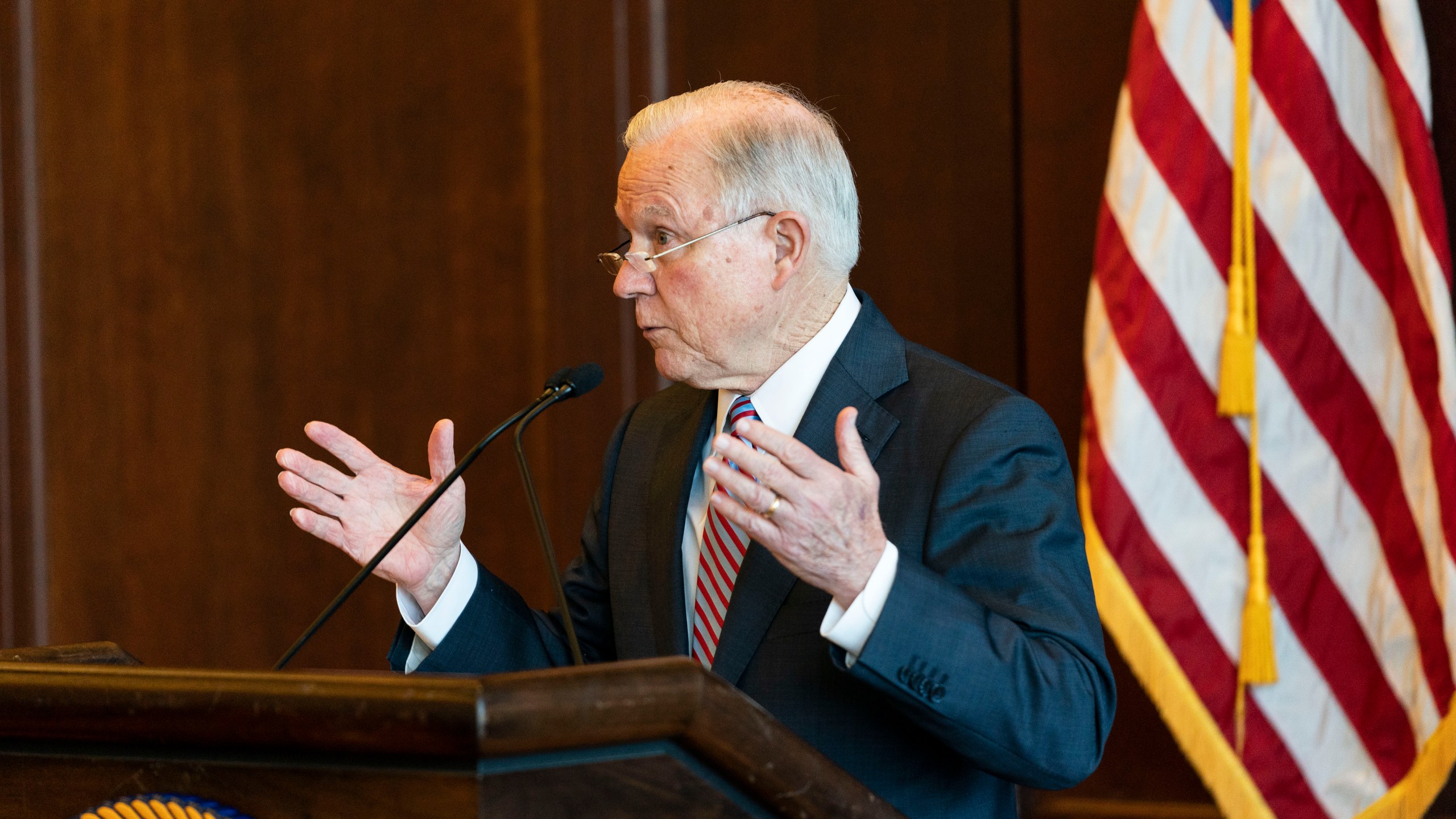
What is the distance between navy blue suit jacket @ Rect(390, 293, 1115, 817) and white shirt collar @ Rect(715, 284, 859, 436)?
34 millimetres

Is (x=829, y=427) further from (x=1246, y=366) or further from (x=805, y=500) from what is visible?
(x=1246, y=366)

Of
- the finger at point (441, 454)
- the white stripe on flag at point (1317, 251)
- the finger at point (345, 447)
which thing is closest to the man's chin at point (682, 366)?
the finger at point (441, 454)

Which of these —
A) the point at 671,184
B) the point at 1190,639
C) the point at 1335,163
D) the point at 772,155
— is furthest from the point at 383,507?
the point at 1335,163

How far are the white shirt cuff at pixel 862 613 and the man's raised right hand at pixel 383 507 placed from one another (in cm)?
64

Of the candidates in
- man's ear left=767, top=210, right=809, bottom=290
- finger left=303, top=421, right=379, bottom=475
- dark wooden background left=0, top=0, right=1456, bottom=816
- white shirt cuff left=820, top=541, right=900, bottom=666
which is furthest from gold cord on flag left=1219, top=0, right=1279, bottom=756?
finger left=303, top=421, right=379, bottom=475

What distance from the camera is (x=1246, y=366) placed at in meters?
2.46

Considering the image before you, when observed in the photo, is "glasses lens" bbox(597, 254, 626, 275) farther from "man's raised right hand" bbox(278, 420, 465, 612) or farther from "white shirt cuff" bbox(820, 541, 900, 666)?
"white shirt cuff" bbox(820, 541, 900, 666)

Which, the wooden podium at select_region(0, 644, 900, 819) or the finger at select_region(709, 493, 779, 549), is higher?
the finger at select_region(709, 493, 779, 549)

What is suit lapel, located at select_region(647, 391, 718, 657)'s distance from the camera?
1.91m

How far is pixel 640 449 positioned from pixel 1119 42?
4.76 ft

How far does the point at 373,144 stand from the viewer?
3725 mm

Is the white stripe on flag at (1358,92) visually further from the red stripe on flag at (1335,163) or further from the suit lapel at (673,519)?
the suit lapel at (673,519)

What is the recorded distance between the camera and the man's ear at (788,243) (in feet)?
6.22

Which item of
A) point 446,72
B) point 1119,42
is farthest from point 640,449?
point 446,72
